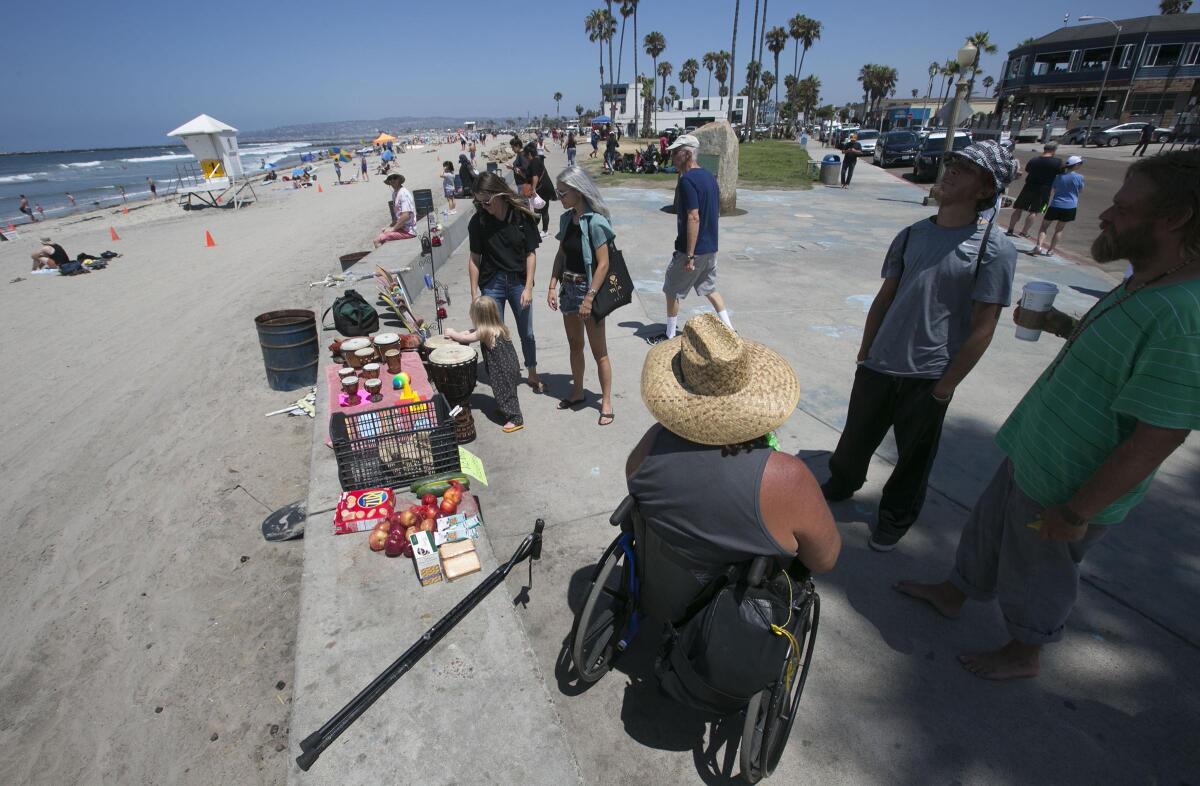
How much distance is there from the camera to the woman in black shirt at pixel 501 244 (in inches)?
175

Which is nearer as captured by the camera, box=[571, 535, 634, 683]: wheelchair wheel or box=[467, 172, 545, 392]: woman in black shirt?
box=[571, 535, 634, 683]: wheelchair wheel

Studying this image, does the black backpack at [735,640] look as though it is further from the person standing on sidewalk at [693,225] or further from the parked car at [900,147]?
the parked car at [900,147]

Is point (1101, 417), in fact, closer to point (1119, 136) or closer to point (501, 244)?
point (501, 244)

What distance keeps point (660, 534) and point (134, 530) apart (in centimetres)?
430

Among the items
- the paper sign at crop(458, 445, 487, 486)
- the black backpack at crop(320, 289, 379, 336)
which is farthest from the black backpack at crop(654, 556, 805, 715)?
the black backpack at crop(320, 289, 379, 336)

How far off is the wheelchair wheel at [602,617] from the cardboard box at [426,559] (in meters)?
0.88

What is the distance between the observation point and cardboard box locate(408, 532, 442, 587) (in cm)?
274

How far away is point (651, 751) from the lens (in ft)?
7.35

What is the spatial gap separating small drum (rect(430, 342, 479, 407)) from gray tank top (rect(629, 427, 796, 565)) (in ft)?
9.44

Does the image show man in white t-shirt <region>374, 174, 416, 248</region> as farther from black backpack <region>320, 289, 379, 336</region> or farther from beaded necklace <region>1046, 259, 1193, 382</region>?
beaded necklace <region>1046, 259, 1193, 382</region>

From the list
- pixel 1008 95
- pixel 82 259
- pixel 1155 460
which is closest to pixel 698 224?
pixel 1155 460

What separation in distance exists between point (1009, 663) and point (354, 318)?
5.98 meters

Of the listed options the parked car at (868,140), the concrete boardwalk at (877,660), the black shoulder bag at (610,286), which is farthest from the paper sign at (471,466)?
the parked car at (868,140)

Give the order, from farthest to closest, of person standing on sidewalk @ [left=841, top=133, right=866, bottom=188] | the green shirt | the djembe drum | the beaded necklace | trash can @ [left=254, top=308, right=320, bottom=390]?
person standing on sidewalk @ [left=841, top=133, right=866, bottom=188], trash can @ [left=254, top=308, right=320, bottom=390], the djembe drum, the beaded necklace, the green shirt
